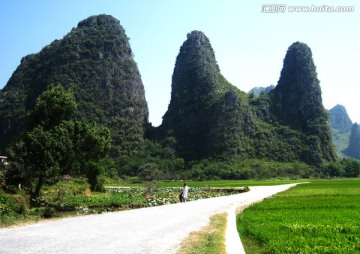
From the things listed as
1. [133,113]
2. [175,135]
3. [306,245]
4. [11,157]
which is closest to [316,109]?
[175,135]

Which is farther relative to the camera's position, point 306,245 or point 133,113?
point 133,113

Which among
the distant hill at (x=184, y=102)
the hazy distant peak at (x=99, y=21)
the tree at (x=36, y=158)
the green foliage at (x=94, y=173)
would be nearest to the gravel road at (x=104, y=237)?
the tree at (x=36, y=158)

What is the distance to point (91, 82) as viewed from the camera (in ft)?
384

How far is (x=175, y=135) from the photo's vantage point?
124562mm

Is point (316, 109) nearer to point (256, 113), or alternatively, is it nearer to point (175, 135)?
point (256, 113)

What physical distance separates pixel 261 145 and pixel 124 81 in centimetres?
5157

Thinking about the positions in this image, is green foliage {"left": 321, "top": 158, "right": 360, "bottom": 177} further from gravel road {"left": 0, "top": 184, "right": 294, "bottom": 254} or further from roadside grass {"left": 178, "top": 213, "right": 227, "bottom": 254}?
gravel road {"left": 0, "top": 184, "right": 294, "bottom": 254}

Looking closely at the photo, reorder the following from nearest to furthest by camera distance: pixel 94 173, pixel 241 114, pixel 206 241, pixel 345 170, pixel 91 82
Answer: pixel 206 241
pixel 94 173
pixel 345 170
pixel 241 114
pixel 91 82

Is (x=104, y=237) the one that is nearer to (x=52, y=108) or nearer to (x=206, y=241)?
(x=206, y=241)

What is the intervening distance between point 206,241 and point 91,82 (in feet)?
368

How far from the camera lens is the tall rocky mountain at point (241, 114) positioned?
107500 mm

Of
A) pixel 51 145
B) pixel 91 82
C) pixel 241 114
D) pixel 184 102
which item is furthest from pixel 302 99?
pixel 51 145

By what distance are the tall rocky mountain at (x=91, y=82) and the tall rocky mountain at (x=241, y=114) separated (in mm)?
15384

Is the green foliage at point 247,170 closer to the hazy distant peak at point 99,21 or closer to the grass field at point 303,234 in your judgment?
the grass field at point 303,234
